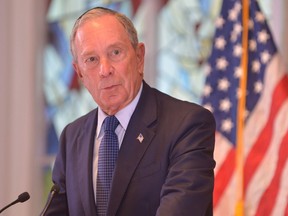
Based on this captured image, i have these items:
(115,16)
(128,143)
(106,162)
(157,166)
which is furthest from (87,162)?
(115,16)

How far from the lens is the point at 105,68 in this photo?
2.09 m

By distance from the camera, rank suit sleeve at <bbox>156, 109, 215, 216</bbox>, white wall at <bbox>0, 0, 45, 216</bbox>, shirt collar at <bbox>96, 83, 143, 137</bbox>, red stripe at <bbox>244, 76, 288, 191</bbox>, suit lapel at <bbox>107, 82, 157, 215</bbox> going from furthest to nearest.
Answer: white wall at <bbox>0, 0, 45, 216</bbox>, red stripe at <bbox>244, 76, 288, 191</bbox>, shirt collar at <bbox>96, 83, 143, 137</bbox>, suit lapel at <bbox>107, 82, 157, 215</bbox>, suit sleeve at <bbox>156, 109, 215, 216</bbox>

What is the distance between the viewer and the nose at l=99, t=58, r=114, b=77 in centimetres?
209

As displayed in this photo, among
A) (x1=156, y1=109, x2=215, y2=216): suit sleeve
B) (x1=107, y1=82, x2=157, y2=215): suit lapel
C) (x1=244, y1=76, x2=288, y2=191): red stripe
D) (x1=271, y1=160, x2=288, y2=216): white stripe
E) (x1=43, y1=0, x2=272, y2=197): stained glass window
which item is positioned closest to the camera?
(x1=156, y1=109, x2=215, y2=216): suit sleeve

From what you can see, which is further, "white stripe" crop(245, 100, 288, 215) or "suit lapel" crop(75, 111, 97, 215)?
"white stripe" crop(245, 100, 288, 215)

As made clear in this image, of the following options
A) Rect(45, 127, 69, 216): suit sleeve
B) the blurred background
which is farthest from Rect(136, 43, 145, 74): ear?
the blurred background

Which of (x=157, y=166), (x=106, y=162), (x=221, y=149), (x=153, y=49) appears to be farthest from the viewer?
(x=153, y=49)

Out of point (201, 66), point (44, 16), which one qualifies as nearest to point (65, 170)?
point (201, 66)

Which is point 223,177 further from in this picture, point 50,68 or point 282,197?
point 50,68

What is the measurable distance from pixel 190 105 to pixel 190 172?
0.29 meters

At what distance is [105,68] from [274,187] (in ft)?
5.44

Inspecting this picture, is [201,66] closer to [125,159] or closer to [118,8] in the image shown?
[118,8]

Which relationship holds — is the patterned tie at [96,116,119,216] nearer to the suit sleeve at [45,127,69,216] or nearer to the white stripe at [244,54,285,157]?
the suit sleeve at [45,127,69,216]

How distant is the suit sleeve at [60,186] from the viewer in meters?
2.27
